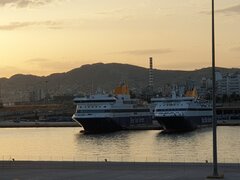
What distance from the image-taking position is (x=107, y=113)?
100375 mm

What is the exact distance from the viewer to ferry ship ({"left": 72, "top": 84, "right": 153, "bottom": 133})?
98.8 m

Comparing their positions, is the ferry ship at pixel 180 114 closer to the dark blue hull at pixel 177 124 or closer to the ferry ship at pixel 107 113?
the dark blue hull at pixel 177 124

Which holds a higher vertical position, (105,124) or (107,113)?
(107,113)

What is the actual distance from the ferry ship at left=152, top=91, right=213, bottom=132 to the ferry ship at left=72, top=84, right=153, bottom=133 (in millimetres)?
6597

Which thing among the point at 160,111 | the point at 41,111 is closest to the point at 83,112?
the point at 160,111
